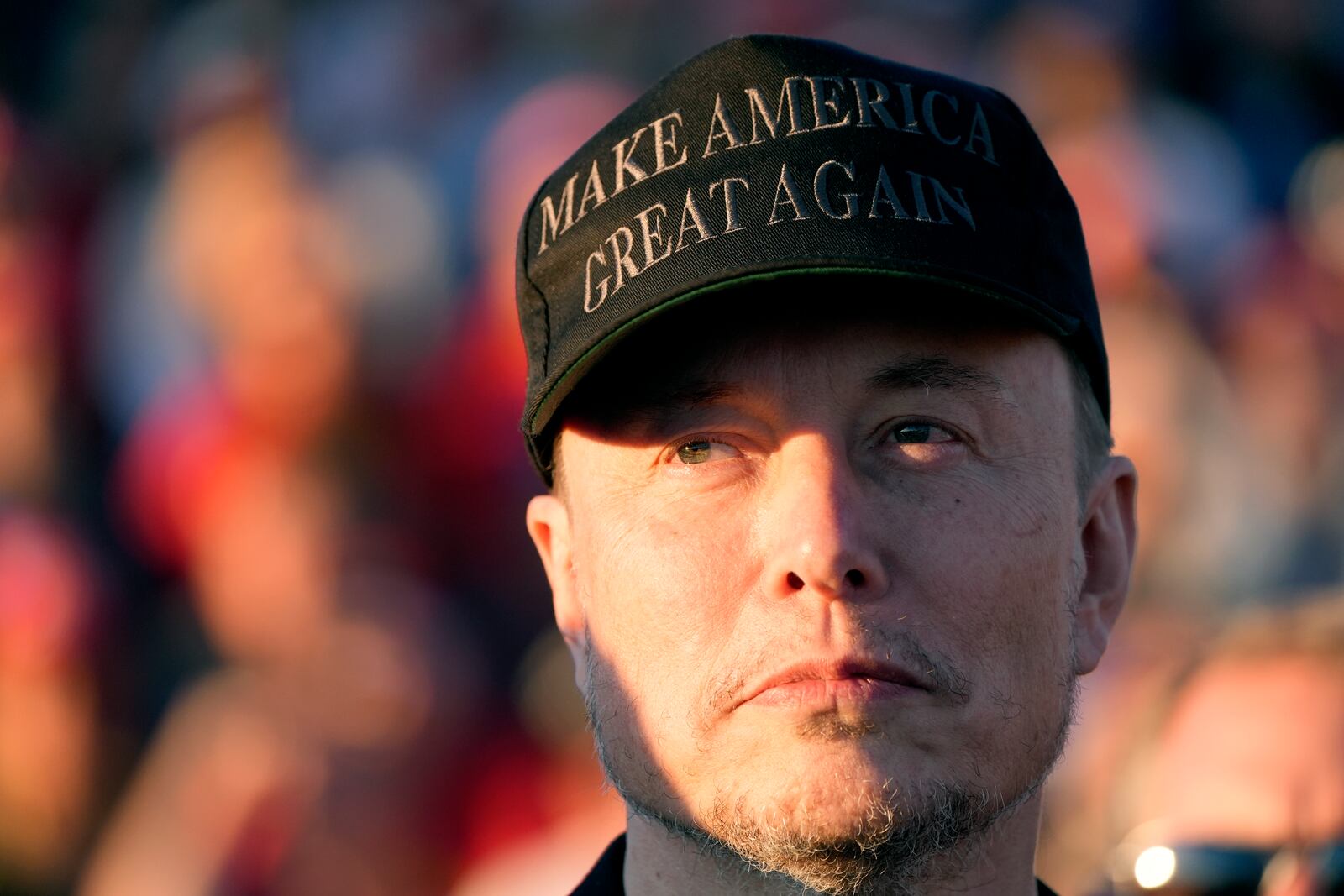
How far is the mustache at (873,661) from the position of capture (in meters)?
1.84

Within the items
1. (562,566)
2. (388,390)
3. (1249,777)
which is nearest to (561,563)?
(562,566)

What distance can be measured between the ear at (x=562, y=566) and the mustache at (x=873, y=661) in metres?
0.33

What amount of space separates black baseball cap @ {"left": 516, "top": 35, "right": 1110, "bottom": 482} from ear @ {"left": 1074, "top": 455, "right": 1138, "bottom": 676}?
17cm

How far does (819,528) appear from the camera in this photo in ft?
6.07

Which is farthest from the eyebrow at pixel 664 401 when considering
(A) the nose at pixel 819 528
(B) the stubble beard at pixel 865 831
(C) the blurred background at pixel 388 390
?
(C) the blurred background at pixel 388 390

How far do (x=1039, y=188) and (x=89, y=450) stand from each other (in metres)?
4.10

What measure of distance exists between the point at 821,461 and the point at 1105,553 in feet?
1.82

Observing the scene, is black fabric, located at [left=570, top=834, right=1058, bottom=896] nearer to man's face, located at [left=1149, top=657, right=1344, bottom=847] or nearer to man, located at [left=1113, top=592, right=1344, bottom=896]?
man, located at [left=1113, top=592, right=1344, bottom=896]

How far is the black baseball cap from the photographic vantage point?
189cm

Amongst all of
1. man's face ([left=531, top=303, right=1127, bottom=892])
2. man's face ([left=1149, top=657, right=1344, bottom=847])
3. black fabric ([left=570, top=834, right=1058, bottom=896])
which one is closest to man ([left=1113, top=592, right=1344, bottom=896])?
man's face ([left=1149, top=657, right=1344, bottom=847])

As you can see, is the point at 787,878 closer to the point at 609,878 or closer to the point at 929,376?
the point at 609,878

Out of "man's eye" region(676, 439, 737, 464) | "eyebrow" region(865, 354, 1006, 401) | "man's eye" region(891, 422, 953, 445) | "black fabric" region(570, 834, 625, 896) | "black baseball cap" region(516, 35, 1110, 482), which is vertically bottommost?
"black fabric" region(570, 834, 625, 896)

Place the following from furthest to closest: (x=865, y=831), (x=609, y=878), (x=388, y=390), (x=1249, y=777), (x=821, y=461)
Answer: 1. (x=388, y=390)
2. (x=1249, y=777)
3. (x=609, y=878)
4. (x=821, y=461)
5. (x=865, y=831)

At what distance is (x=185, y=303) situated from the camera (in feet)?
17.5
